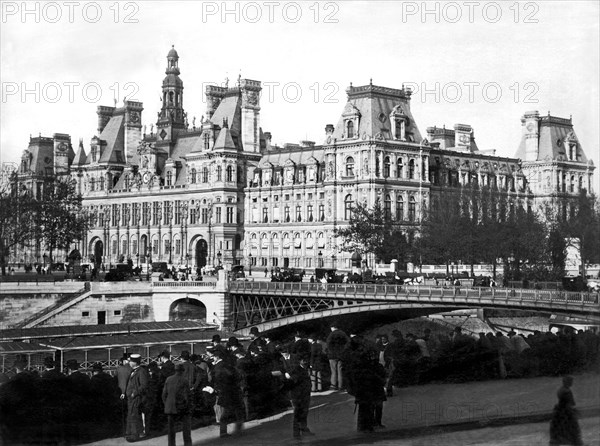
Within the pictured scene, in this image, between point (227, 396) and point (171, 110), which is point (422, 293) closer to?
point (227, 396)

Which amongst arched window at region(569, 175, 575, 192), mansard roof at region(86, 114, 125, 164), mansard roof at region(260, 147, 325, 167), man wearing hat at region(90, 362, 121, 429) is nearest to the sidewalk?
man wearing hat at region(90, 362, 121, 429)

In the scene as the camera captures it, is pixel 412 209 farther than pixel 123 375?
Yes

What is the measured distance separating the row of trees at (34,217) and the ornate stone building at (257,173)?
5.45 metres

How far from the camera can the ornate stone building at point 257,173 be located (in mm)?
71125

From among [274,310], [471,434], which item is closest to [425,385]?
[471,434]

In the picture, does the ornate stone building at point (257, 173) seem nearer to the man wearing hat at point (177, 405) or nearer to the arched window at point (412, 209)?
the arched window at point (412, 209)

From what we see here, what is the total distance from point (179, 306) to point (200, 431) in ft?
148

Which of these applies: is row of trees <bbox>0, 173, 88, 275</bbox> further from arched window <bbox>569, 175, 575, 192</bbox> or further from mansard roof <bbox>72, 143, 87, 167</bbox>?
arched window <bbox>569, 175, 575, 192</bbox>

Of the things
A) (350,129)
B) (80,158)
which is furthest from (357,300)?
(80,158)

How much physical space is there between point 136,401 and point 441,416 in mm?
3785

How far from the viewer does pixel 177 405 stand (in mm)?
12703

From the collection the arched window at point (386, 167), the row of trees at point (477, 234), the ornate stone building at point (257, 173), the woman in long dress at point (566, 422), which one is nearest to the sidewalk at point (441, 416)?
the woman in long dress at point (566, 422)

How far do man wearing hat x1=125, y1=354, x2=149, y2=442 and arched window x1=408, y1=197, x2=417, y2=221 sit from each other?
5731cm

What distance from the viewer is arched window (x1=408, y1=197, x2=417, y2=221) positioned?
232 ft
